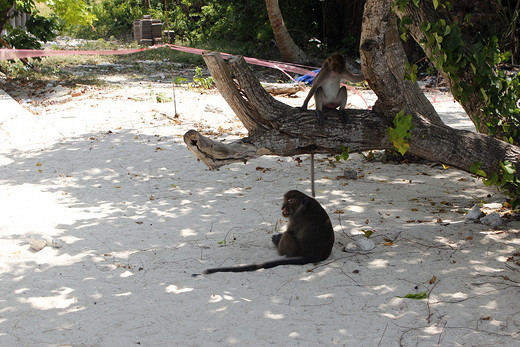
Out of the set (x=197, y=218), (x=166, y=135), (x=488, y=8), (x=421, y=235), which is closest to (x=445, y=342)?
(x=421, y=235)

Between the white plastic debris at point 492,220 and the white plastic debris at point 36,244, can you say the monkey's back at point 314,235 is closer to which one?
the white plastic debris at point 492,220

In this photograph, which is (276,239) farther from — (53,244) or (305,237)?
(53,244)

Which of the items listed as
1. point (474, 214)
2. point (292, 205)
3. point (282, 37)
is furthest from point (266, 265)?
point (282, 37)

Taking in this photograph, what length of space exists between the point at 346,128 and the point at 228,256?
1.69 meters

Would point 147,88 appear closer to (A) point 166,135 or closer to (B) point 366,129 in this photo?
(A) point 166,135

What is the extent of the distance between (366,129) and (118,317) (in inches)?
110

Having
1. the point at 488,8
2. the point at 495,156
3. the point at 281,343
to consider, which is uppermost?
the point at 488,8

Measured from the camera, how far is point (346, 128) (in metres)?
5.01

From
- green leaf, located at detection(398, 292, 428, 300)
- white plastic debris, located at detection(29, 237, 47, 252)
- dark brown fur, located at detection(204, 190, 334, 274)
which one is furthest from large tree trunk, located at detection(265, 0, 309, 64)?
green leaf, located at detection(398, 292, 428, 300)

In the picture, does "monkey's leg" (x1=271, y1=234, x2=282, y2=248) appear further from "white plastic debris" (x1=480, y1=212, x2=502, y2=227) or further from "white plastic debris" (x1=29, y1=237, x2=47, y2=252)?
"white plastic debris" (x1=29, y1=237, x2=47, y2=252)

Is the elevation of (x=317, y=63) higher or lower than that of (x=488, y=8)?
lower

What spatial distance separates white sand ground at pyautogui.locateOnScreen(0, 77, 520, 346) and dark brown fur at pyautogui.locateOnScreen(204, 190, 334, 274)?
103 millimetres

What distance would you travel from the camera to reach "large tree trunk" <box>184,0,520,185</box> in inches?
186

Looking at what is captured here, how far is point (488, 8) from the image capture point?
14.2 meters
